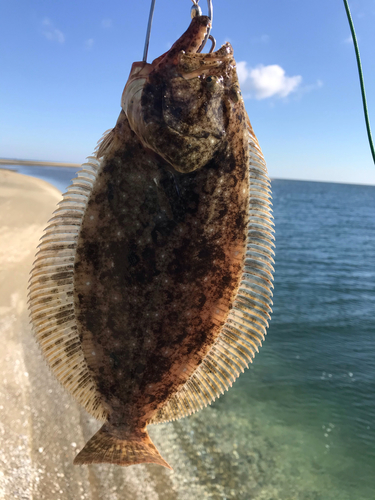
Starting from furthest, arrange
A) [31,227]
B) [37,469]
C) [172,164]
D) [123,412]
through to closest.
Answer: [31,227] < [37,469] < [123,412] < [172,164]

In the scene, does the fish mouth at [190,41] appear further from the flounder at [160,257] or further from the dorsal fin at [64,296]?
the dorsal fin at [64,296]

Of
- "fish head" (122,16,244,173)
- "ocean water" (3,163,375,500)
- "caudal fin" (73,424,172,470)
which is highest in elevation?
"fish head" (122,16,244,173)

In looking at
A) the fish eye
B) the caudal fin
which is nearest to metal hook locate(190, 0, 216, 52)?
the fish eye

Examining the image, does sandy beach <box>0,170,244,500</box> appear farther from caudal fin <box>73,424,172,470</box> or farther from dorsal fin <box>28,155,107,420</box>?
dorsal fin <box>28,155,107,420</box>

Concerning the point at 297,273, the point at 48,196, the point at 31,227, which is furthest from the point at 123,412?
the point at 48,196

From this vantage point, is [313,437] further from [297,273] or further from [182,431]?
[297,273]

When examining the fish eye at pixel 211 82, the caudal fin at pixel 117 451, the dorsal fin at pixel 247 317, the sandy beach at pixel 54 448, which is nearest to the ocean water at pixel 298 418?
the sandy beach at pixel 54 448
